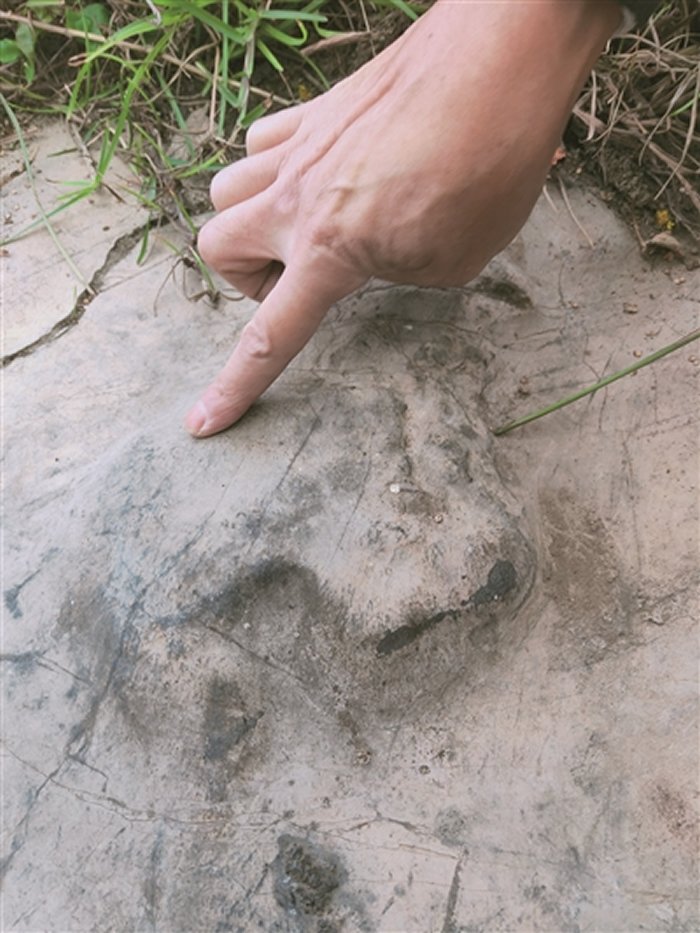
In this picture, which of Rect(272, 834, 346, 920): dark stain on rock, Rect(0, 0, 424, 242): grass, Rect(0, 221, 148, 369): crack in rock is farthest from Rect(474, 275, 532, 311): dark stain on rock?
Rect(272, 834, 346, 920): dark stain on rock

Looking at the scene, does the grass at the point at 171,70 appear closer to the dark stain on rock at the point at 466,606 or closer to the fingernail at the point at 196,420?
the fingernail at the point at 196,420

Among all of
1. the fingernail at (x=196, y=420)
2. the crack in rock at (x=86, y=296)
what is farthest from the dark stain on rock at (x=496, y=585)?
the crack in rock at (x=86, y=296)

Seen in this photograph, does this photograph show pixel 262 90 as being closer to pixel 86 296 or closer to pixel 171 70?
pixel 171 70

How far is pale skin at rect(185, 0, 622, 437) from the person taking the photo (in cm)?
89

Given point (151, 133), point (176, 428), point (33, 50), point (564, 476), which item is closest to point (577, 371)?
point (564, 476)

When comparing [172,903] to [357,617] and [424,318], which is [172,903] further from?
[424,318]

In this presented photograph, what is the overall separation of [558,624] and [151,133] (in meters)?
1.48

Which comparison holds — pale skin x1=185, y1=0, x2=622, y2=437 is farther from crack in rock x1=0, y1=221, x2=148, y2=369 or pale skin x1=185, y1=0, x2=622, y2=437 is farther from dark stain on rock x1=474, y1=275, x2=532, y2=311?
crack in rock x1=0, y1=221, x2=148, y2=369

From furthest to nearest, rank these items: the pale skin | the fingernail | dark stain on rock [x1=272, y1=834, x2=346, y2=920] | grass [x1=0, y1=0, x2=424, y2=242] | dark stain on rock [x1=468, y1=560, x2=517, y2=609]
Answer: grass [x1=0, y1=0, x2=424, y2=242] → the fingernail → dark stain on rock [x1=468, y1=560, x2=517, y2=609] → dark stain on rock [x1=272, y1=834, x2=346, y2=920] → the pale skin

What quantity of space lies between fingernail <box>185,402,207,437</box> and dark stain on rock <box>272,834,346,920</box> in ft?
2.07

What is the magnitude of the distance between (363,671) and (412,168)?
0.70 metres

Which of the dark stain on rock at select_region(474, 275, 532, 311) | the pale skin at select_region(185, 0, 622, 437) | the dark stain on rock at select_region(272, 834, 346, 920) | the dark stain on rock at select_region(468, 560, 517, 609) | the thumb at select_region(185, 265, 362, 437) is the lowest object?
the dark stain on rock at select_region(272, 834, 346, 920)

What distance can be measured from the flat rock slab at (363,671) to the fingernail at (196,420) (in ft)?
0.07

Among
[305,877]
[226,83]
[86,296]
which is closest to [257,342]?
[86,296]
